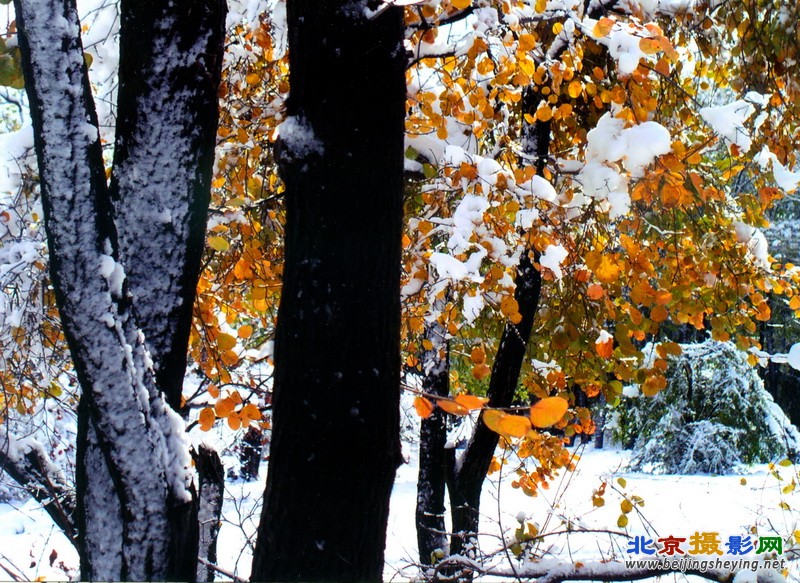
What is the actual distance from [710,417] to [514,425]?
1590 cm

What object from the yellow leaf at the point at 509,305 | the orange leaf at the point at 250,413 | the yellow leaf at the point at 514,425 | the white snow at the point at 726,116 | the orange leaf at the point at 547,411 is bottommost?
the yellow leaf at the point at 514,425

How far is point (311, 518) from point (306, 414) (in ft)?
0.86

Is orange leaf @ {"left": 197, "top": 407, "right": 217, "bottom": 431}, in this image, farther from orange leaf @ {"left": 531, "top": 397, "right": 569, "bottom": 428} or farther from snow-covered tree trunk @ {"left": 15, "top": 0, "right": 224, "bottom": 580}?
orange leaf @ {"left": 531, "top": 397, "right": 569, "bottom": 428}

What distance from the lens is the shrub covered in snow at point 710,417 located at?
1452 cm

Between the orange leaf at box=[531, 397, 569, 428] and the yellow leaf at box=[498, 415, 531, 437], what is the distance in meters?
0.02

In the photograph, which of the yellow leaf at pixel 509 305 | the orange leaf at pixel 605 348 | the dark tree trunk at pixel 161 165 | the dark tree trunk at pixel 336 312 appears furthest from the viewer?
the orange leaf at pixel 605 348

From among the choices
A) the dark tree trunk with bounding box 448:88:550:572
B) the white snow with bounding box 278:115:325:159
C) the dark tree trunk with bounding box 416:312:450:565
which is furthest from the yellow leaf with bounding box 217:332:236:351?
the dark tree trunk with bounding box 416:312:450:565

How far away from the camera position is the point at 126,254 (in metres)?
2.07

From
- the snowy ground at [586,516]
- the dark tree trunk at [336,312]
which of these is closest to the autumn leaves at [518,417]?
the dark tree trunk at [336,312]

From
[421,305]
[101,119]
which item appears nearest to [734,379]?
[421,305]

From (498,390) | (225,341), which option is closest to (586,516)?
(498,390)

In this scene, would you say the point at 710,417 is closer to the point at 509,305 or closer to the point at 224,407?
the point at 509,305

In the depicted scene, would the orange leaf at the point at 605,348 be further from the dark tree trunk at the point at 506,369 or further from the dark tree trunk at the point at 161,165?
the dark tree trunk at the point at 161,165

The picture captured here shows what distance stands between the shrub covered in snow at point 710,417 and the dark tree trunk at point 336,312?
13487 millimetres
